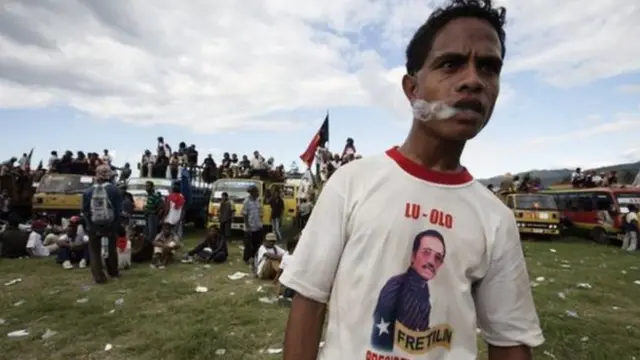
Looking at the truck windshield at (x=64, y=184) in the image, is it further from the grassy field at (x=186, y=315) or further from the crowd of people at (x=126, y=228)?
the grassy field at (x=186, y=315)

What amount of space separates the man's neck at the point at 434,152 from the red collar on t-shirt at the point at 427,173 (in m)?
0.02

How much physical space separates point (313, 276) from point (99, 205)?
7.69 metres

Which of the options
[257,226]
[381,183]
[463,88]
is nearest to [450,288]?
[381,183]

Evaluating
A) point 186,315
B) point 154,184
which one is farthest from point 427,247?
point 154,184

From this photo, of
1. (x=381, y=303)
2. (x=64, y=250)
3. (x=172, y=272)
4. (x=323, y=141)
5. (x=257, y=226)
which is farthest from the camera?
(x=323, y=141)

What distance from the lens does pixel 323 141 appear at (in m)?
16.9

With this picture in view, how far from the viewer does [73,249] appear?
10.6 m

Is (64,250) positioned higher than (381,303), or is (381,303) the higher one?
(381,303)

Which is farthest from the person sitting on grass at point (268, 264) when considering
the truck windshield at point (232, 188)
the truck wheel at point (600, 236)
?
the truck wheel at point (600, 236)

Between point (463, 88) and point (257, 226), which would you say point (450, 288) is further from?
point (257, 226)

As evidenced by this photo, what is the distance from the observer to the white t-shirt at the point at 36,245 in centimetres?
1157

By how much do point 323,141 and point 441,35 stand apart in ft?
51.1

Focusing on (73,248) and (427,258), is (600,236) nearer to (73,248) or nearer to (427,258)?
(73,248)

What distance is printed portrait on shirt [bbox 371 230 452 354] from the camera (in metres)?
1.24
